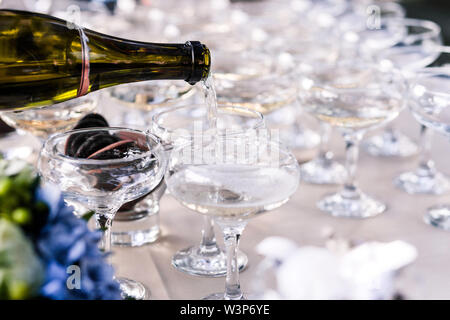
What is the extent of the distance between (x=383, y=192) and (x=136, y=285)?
47 centimetres

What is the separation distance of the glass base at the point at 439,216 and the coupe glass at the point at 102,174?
43cm

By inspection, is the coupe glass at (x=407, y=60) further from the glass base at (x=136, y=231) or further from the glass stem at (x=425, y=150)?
the glass base at (x=136, y=231)

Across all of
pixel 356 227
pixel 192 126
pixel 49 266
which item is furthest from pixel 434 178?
pixel 49 266

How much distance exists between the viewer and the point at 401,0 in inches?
138

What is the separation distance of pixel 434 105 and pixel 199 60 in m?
0.35

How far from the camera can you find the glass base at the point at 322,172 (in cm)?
112

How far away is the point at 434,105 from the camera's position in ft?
3.12

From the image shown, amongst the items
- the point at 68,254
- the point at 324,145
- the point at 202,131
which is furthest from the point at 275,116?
the point at 68,254

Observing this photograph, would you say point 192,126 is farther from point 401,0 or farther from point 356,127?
point 401,0

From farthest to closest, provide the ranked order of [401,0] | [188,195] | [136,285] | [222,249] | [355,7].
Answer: [401,0]
[355,7]
[222,249]
[136,285]
[188,195]

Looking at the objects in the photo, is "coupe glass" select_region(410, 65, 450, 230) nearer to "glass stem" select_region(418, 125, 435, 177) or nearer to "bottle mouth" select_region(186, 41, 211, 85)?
"glass stem" select_region(418, 125, 435, 177)

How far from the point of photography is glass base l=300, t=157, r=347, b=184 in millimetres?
1120

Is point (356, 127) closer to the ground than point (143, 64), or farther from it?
closer to the ground

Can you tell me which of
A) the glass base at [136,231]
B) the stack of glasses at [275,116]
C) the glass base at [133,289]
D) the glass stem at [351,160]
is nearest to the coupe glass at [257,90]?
the stack of glasses at [275,116]
